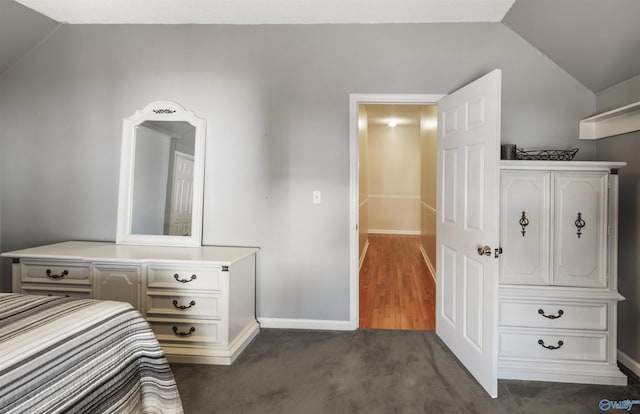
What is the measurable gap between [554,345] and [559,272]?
17.8 inches

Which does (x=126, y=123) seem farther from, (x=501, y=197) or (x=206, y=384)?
(x=501, y=197)

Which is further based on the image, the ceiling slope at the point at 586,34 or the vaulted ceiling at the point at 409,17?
the vaulted ceiling at the point at 409,17

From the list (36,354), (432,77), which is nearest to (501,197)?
(432,77)

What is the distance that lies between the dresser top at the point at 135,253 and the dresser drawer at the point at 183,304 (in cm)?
25

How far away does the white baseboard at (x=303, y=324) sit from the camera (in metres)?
2.84

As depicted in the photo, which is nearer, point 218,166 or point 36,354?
point 36,354

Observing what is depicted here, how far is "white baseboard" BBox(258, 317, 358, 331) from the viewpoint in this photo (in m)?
2.84

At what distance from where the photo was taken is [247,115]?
285 centimetres

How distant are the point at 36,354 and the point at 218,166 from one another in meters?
2.01

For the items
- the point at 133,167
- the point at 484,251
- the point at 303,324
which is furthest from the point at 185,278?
the point at 484,251

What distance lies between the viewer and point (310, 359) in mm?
2367

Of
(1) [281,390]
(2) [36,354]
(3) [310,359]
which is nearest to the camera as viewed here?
(2) [36,354]

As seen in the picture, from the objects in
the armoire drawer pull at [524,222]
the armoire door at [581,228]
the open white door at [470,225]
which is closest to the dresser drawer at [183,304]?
the open white door at [470,225]

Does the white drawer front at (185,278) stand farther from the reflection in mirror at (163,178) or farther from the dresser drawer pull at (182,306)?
the reflection in mirror at (163,178)
